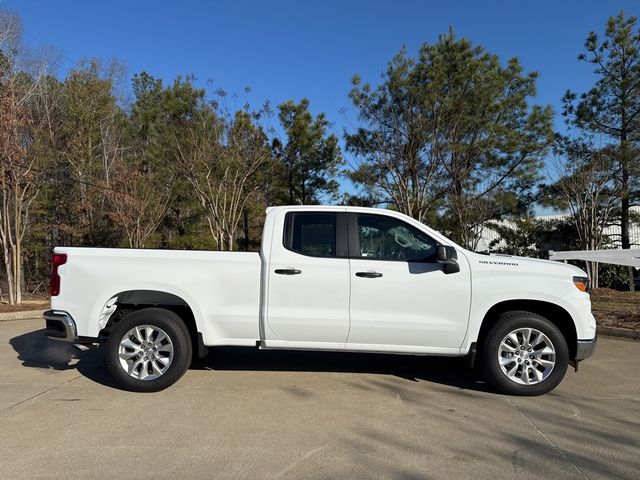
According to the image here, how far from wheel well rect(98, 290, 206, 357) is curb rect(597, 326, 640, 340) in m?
6.87

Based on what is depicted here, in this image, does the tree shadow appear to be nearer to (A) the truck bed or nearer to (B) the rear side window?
(A) the truck bed

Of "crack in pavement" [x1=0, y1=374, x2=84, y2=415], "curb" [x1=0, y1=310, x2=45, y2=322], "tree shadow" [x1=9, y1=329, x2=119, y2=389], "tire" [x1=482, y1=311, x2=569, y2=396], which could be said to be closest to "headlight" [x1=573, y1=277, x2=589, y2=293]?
"tire" [x1=482, y1=311, x2=569, y2=396]

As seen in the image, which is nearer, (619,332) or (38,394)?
(38,394)

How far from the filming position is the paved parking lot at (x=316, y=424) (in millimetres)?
3605

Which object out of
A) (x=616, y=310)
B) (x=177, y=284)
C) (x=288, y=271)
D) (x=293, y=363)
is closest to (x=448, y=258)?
(x=288, y=271)

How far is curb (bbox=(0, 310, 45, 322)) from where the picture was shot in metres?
10.9

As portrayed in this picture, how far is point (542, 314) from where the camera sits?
18.2ft

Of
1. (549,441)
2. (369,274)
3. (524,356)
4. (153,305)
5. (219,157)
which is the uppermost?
(219,157)

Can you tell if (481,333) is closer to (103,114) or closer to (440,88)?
(440,88)

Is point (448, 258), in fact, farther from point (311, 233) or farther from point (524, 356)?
point (311, 233)

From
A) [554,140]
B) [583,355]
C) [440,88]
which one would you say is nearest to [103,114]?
[440,88]

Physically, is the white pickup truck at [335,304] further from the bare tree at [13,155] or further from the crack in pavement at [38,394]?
the bare tree at [13,155]

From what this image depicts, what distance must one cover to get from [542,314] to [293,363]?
→ 309cm

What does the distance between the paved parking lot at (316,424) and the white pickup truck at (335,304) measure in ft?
→ 1.43
